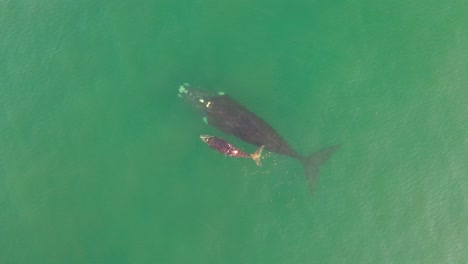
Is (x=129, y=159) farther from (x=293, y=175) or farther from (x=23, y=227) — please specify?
(x=293, y=175)

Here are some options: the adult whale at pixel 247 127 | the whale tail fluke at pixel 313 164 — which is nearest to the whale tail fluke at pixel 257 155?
the adult whale at pixel 247 127

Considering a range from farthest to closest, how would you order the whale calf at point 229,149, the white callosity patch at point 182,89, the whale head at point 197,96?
1. the white callosity patch at point 182,89
2. the whale head at point 197,96
3. the whale calf at point 229,149

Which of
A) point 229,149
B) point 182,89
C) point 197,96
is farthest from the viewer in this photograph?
point 182,89

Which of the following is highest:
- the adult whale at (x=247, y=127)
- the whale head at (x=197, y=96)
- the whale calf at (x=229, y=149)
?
the whale head at (x=197, y=96)

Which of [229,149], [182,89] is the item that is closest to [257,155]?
[229,149]

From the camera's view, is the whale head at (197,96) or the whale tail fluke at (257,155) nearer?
the whale tail fluke at (257,155)

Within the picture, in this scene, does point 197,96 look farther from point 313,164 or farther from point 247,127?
point 313,164

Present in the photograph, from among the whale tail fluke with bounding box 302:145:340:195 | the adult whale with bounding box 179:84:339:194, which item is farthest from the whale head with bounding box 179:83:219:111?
the whale tail fluke with bounding box 302:145:340:195

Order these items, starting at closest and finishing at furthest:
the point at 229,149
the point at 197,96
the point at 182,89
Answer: the point at 229,149 → the point at 197,96 → the point at 182,89

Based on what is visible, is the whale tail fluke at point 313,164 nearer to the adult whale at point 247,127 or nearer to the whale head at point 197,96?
the adult whale at point 247,127
